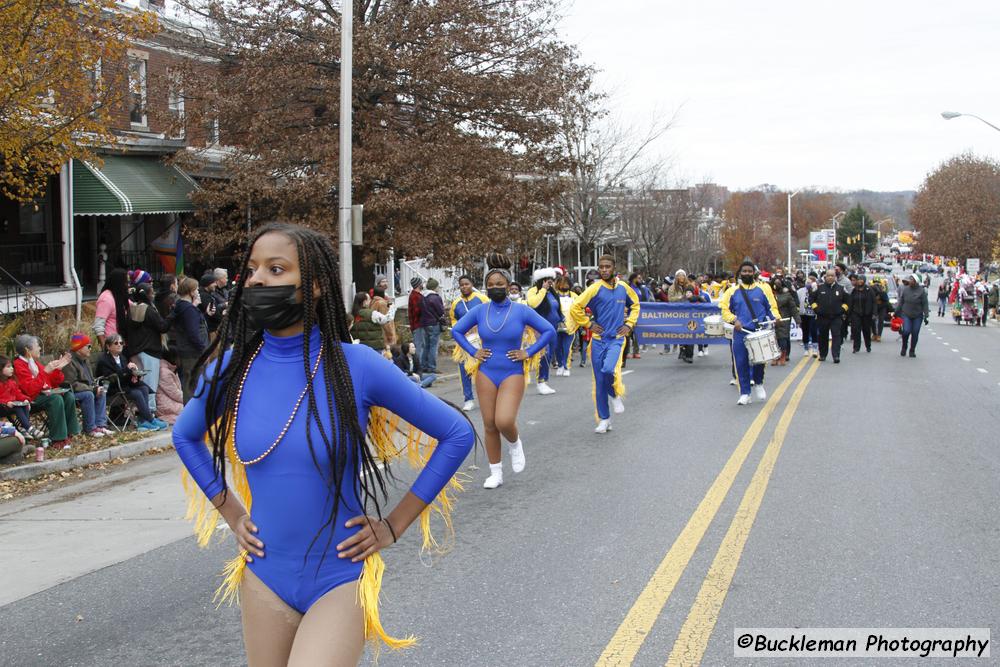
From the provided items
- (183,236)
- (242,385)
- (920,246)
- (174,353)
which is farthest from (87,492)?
(920,246)

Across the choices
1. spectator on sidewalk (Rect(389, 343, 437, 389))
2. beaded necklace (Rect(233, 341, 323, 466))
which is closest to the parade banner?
spectator on sidewalk (Rect(389, 343, 437, 389))

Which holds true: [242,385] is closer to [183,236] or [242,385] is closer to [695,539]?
[695,539]

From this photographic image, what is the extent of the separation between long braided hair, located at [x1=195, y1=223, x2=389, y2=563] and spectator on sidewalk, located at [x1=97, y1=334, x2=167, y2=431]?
9.45 meters

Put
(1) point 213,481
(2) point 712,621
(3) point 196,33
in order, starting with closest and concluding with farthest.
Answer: (1) point 213,481, (2) point 712,621, (3) point 196,33

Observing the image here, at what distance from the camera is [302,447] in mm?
2963

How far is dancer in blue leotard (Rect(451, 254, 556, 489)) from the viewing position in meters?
8.88

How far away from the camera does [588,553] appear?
21.6ft

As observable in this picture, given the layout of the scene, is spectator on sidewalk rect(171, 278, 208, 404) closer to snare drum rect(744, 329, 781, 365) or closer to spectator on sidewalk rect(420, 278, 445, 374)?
spectator on sidewalk rect(420, 278, 445, 374)

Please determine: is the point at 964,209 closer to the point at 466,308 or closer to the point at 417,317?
the point at 417,317

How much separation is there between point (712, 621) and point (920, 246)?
262ft

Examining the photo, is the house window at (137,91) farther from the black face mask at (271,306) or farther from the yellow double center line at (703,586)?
the black face mask at (271,306)

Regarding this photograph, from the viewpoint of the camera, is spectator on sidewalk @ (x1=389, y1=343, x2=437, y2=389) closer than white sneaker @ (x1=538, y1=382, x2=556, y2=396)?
No

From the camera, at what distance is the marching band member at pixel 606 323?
1149 cm

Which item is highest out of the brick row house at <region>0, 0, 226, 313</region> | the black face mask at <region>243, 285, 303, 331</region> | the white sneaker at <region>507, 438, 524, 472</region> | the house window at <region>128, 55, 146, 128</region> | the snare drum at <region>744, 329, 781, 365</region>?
the house window at <region>128, 55, 146, 128</region>
